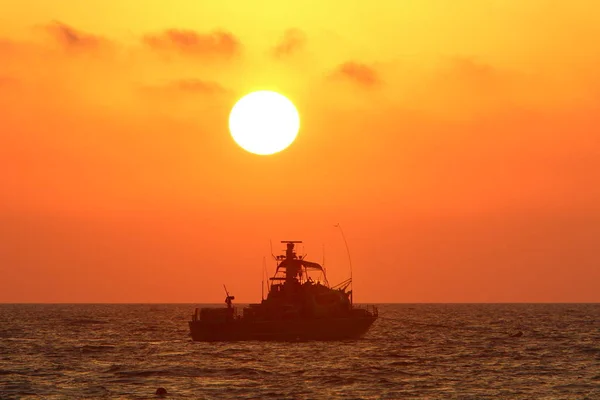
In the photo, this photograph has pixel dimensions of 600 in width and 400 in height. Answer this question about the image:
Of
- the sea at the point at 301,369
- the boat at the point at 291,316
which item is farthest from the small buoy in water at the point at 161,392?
the boat at the point at 291,316

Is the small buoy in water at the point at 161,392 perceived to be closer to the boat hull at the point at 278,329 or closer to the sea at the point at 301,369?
the sea at the point at 301,369

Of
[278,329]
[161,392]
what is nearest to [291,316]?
[278,329]

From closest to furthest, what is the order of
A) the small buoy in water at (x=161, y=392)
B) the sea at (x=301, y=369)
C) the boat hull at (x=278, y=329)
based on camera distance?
the small buoy in water at (x=161, y=392) → the sea at (x=301, y=369) → the boat hull at (x=278, y=329)

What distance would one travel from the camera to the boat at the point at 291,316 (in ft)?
343

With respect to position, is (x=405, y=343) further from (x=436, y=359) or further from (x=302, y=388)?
(x=302, y=388)

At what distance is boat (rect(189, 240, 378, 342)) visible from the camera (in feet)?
343

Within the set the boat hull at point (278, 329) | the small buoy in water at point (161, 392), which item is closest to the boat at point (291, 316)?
the boat hull at point (278, 329)

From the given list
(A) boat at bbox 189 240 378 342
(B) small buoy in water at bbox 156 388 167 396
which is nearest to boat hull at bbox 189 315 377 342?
(A) boat at bbox 189 240 378 342

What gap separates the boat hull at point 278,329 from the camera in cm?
10450

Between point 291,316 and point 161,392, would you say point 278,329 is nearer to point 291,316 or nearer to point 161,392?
point 291,316

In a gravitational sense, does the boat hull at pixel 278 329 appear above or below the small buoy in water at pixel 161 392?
above

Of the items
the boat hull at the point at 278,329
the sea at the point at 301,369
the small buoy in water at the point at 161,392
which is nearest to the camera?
the small buoy in water at the point at 161,392

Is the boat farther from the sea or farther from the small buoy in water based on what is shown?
the small buoy in water

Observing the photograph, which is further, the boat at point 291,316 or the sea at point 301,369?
the boat at point 291,316
